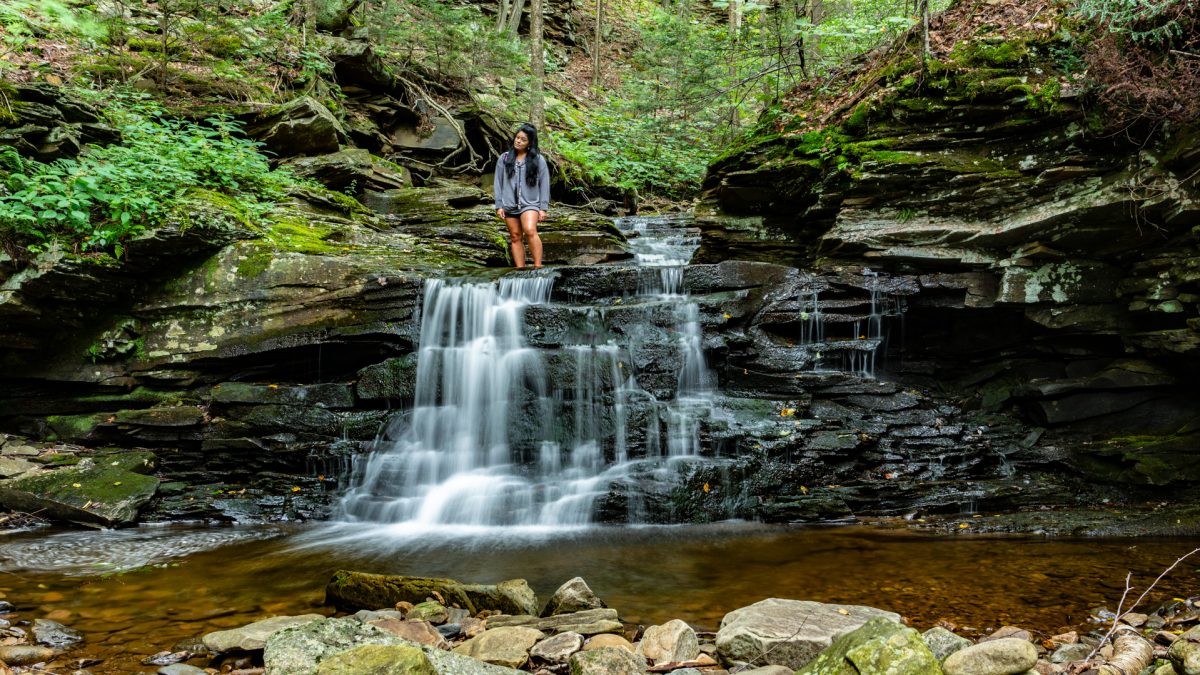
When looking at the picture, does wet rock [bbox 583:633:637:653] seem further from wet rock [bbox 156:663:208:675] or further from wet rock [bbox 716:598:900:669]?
wet rock [bbox 156:663:208:675]

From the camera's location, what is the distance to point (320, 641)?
111 inches

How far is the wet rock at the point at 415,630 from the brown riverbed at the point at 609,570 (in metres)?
1.02

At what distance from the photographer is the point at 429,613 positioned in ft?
12.6

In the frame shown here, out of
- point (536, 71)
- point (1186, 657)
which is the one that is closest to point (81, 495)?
point (1186, 657)

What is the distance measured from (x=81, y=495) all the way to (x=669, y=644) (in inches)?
238

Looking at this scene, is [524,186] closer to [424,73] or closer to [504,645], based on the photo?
[504,645]

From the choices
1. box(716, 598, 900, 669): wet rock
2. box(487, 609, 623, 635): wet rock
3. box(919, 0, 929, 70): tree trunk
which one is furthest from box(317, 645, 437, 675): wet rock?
box(919, 0, 929, 70): tree trunk

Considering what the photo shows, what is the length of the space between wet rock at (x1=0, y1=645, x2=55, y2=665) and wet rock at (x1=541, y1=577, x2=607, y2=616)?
2585mm

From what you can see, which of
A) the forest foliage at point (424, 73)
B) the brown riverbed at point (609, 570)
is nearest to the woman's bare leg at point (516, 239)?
the forest foliage at point (424, 73)

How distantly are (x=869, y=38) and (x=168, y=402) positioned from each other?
1137 centimetres

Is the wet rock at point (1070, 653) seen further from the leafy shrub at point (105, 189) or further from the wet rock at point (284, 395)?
the leafy shrub at point (105, 189)

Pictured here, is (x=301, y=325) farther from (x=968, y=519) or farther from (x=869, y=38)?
(x=869, y=38)

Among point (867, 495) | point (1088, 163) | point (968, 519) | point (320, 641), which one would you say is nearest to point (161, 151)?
point (320, 641)

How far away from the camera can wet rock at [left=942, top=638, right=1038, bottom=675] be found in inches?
105
